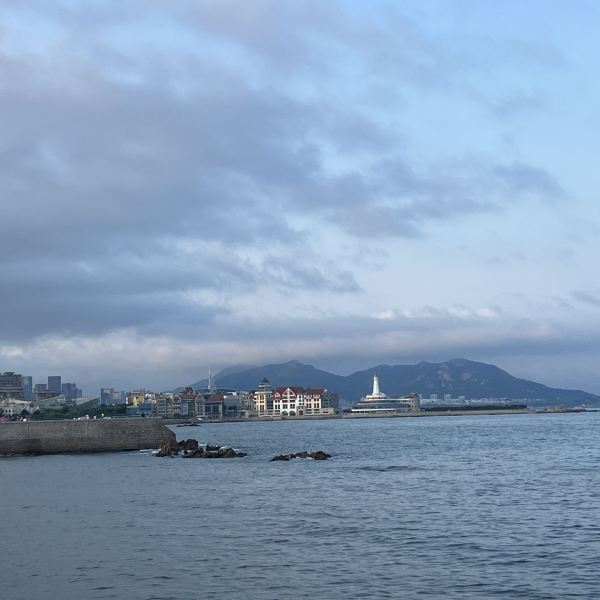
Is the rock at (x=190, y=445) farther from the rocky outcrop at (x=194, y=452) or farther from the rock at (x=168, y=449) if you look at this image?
the rock at (x=168, y=449)

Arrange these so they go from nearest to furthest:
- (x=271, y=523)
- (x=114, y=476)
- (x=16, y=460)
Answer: (x=271, y=523), (x=114, y=476), (x=16, y=460)

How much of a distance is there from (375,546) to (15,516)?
65.2ft

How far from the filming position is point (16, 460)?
83.8 metres

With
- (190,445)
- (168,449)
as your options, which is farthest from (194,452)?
(190,445)

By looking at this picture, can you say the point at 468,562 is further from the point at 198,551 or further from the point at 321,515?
the point at 321,515

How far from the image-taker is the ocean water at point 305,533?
2588cm

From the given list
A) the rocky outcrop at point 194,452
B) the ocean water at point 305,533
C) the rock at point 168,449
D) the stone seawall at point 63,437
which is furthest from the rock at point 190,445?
the ocean water at point 305,533

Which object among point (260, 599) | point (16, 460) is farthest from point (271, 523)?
point (16, 460)

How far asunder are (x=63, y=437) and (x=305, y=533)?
2435 inches

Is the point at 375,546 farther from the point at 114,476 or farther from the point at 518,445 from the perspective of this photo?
the point at 518,445

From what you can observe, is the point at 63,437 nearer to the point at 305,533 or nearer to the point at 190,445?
the point at 190,445

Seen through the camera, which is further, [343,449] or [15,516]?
[343,449]

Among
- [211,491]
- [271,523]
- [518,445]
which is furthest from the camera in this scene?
[518,445]

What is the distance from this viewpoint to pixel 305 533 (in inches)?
1375
